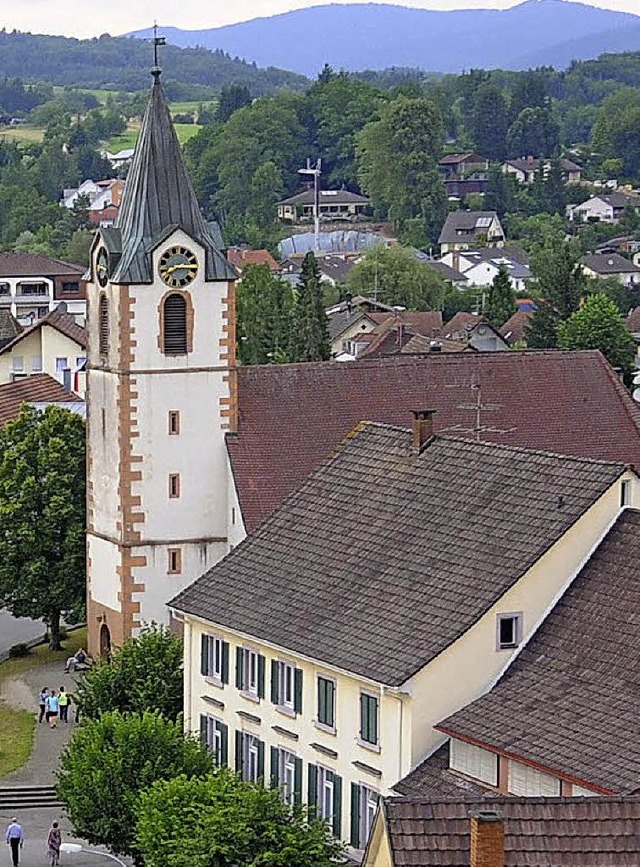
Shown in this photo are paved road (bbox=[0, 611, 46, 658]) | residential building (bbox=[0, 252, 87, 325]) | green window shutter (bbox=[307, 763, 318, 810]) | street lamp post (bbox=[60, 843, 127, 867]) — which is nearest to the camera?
green window shutter (bbox=[307, 763, 318, 810])

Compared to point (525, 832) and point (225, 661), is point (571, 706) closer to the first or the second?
point (225, 661)

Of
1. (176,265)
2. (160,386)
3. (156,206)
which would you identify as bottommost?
(160,386)

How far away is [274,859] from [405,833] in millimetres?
11759

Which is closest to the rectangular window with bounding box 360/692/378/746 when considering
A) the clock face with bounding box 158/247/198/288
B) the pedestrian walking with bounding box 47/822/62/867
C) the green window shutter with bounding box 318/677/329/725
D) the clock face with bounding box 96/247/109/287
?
the green window shutter with bounding box 318/677/329/725

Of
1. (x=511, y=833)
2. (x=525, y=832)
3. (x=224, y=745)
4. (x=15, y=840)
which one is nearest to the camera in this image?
(x=511, y=833)

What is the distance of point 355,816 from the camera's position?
4538 centimetres

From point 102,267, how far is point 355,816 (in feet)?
81.1

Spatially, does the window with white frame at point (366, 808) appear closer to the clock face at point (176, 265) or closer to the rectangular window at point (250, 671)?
the rectangular window at point (250, 671)

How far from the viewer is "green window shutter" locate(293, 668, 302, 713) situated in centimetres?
4753

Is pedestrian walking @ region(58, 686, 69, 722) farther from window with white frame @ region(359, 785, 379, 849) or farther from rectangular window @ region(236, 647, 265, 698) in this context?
window with white frame @ region(359, 785, 379, 849)

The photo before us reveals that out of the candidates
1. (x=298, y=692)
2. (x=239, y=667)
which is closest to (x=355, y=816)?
(x=298, y=692)

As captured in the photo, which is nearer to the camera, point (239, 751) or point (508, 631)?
point (508, 631)

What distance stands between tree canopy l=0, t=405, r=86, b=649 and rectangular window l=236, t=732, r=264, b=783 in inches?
778

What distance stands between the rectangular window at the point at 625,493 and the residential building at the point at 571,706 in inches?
0.7
